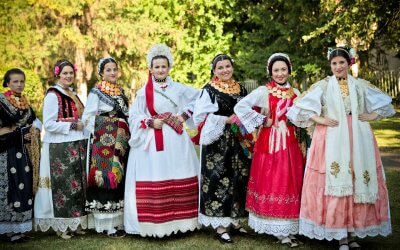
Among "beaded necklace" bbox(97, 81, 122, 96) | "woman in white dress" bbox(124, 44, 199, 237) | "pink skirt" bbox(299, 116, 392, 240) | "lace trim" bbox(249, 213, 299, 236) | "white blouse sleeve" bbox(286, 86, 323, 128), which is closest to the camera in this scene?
"pink skirt" bbox(299, 116, 392, 240)

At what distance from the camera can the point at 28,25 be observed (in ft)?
52.0

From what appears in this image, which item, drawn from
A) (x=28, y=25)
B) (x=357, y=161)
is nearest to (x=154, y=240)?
(x=357, y=161)

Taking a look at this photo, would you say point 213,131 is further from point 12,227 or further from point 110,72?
point 12,227

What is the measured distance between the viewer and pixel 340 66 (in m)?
4.38

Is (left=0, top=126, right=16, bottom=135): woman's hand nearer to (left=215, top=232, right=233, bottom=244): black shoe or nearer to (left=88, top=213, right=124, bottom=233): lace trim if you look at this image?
(left=88, top=213, right=124, bottom=233): lace trim

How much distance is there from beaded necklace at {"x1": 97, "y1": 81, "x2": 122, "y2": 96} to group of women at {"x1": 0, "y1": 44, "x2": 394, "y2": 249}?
12 mm

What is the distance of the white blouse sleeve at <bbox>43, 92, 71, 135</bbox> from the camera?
5.02m

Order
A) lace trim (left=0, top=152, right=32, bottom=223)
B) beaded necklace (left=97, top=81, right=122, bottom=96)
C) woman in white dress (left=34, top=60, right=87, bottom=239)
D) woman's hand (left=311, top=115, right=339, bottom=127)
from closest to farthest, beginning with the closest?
woman's hand (left=311, top=115, right=339, bottom=127) → lace trim (left=0, top=152, right=32, bottom=223) → woman in white dress (left=34, top=60, right=87, bottom=239) → beaded necklace (left=97, top=81, right=122, bottom=96)

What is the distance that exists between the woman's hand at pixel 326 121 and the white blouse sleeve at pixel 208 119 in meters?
0.91

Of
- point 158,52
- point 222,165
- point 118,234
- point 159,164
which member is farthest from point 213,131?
point 118,234

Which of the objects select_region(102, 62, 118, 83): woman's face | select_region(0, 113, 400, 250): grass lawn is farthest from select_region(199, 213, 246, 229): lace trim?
select_region(102, 62, 118, 83): woman's face

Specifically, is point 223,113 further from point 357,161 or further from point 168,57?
point 357,161

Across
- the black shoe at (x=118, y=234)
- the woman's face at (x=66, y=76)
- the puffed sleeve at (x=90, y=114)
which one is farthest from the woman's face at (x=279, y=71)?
the black shoe at (x=118, y=234)

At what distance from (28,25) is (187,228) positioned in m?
13.0
